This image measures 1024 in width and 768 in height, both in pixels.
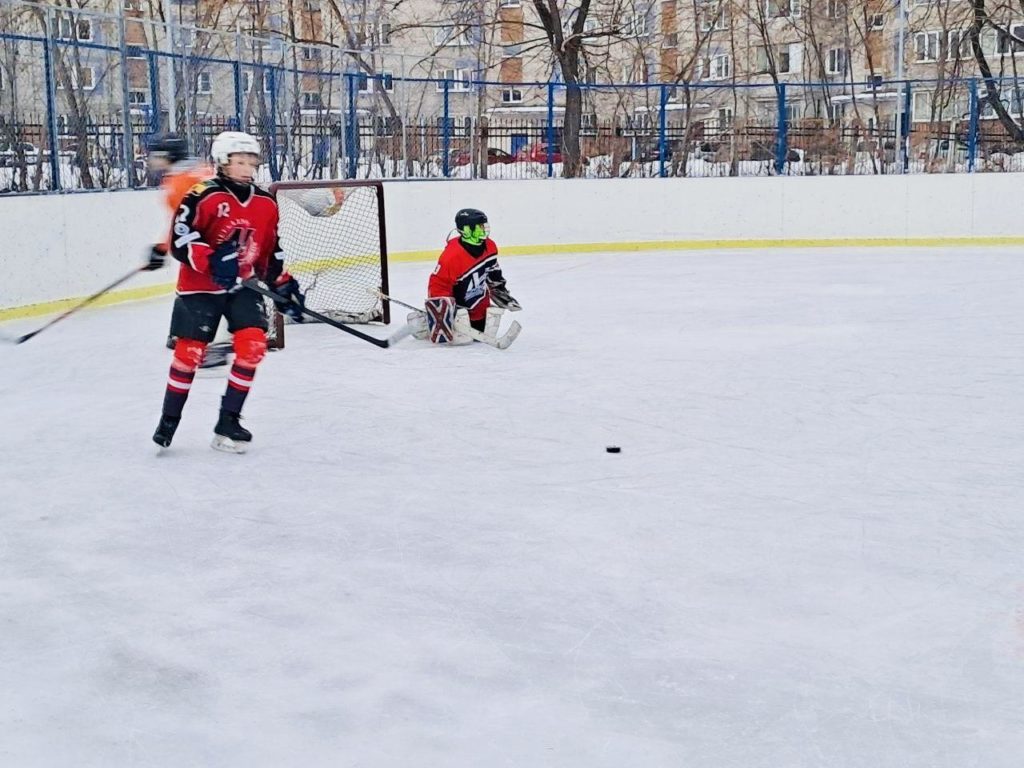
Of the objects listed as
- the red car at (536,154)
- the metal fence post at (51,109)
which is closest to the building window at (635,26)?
the red car at (536,154)

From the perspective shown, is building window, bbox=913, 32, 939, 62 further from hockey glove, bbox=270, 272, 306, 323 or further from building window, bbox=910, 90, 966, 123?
hockey glove, bbox=270, 272, 306, 323

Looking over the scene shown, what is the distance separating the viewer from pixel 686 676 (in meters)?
2.58

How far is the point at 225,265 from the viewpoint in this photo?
14.4 ft

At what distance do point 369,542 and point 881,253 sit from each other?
10.3 meters

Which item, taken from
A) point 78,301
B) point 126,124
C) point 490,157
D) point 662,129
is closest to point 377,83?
point 490,157

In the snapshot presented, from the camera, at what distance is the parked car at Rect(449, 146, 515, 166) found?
43.8 ft

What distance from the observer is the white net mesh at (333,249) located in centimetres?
836

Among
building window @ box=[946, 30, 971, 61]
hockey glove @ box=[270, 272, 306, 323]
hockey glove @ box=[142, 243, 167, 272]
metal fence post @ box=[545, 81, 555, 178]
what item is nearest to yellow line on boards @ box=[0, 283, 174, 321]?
hockey glove @ box=[142, 243, 167, 272]

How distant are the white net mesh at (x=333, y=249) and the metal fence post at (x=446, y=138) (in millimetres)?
3205

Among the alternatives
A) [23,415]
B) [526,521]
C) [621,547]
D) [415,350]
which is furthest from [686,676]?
[415,350]

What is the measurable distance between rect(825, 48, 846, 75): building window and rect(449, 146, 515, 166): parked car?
19942 mm

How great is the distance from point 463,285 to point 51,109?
3417 mm

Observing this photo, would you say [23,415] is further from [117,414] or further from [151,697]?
[151,697]

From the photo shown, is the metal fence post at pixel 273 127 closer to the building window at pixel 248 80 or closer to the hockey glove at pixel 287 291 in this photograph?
the building window at pixel 248 80
